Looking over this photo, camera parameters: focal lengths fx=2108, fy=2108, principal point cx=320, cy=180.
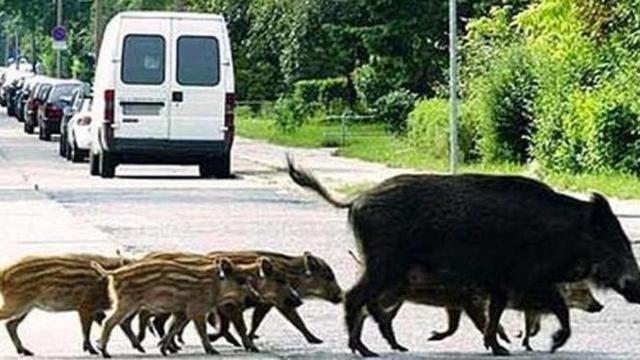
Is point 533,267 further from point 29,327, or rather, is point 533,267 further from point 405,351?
point 29,327

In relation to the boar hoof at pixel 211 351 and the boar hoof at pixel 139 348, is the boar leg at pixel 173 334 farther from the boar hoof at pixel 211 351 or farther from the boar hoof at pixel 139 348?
the boar hoof at pixel 211 351

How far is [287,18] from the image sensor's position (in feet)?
209

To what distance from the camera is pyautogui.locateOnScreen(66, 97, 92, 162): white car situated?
42.3 m

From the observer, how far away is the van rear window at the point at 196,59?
35250mm

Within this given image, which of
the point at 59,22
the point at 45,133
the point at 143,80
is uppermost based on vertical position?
the point at 143,80

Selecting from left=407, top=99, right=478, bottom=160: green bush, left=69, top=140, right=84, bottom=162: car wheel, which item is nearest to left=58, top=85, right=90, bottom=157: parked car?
left=69, top=140, right=84, bottom=162: car wheel

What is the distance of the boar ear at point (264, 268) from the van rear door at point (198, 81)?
69.5 feet

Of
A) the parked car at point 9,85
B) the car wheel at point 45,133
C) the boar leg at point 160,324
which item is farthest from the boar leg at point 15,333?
the parked car at point 9,85

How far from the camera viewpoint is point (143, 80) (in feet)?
116

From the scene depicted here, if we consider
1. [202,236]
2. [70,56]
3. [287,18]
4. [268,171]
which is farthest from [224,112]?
[70,56]

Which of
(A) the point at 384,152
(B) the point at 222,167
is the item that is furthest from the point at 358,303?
(A) the point at 384,152

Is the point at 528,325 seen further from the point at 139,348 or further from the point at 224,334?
the point at 139,348

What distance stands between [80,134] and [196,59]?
8.47m

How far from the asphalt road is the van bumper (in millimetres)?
495
